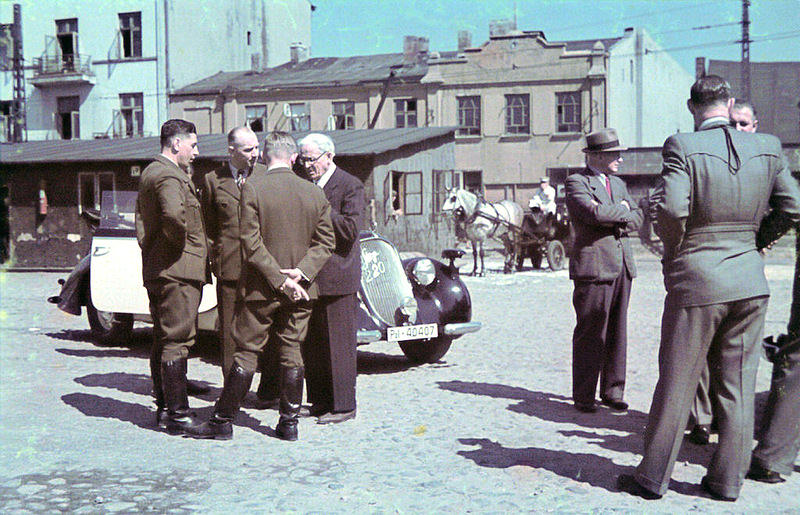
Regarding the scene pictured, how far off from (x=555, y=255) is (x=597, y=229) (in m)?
15.7

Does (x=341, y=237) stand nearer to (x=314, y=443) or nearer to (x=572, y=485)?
(x=314, y=443)

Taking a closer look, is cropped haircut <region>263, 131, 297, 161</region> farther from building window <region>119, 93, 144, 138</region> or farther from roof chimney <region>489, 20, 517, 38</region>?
building window <region>119, 93, 144, 138</region>

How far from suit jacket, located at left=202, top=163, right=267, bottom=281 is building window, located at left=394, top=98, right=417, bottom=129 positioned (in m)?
36.3

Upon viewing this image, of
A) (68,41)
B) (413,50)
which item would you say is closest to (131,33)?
(68,41)

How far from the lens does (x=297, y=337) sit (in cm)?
593

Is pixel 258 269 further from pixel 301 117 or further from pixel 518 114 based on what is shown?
pixel 301 117

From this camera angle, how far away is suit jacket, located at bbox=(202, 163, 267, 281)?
6656 millimetres

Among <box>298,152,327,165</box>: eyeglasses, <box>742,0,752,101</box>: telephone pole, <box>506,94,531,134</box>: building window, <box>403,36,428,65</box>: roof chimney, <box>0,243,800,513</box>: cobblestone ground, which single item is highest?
<box>403,36,428,65</box>: roof chimney

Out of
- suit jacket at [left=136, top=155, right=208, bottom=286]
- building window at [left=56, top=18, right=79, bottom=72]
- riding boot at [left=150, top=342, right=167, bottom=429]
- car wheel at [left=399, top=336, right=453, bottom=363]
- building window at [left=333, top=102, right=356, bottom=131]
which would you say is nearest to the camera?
suit jacket at [left=136, top=155, right=208, bottom=286]

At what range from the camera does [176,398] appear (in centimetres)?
614

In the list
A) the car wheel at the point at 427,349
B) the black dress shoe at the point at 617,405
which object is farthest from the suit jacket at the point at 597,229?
the car wheel at the point at 427,349

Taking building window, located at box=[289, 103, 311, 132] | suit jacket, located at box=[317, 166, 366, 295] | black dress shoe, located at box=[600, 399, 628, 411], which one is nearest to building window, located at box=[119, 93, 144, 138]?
building window, located at box=[289, 103, 311, 132]

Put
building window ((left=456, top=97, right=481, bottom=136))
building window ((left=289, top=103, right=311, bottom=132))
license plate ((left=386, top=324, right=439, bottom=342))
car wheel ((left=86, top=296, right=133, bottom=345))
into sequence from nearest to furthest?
license plate ((left=386, top=324, right=439, bottom=342)) → car wheel ((left=86, top=296, right=133, bottom=345)) → building window ((left=456, top=97, right=481, bottom=136)) → building window ((left=289, top=103, right=311, bottom=132))

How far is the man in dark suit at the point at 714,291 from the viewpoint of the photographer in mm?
4465
